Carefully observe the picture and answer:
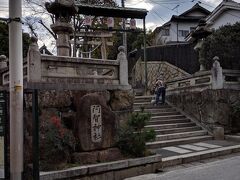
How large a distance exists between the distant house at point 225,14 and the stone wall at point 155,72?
14.9 ft

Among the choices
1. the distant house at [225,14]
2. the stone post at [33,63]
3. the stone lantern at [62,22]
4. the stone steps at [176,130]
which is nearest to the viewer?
the stone post at [33,63]

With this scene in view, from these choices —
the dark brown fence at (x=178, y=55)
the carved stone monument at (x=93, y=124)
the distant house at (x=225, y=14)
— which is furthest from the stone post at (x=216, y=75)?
the distant house at (x=225, y=14)

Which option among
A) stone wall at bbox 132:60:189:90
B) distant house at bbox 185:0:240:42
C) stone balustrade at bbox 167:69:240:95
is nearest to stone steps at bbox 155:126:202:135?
stone balustrade at bbox 167:69:240:95

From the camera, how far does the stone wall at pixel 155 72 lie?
2438 cm

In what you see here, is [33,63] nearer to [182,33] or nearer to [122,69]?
[122,69]

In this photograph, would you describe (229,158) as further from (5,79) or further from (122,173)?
(5,79)

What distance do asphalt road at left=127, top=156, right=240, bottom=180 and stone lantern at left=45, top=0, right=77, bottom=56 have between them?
255 inches

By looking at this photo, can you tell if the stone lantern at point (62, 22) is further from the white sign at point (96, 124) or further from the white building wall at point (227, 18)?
the white building wall at point (227, 18)

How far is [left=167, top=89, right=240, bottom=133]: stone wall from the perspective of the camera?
13500 mm

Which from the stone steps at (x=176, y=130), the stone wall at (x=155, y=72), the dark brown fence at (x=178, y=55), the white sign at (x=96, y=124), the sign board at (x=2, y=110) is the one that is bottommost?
the stone steps at (x=176, y=130)

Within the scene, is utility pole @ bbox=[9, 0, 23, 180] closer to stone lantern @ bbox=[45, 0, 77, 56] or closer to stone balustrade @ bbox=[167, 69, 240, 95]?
stone lantern @ bbox=[45, 0, 77, 56]

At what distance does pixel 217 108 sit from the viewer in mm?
13523

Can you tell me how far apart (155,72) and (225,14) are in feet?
24.8

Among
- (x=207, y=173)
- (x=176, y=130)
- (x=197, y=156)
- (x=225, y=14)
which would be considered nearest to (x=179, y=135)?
(x=176, y=130)
